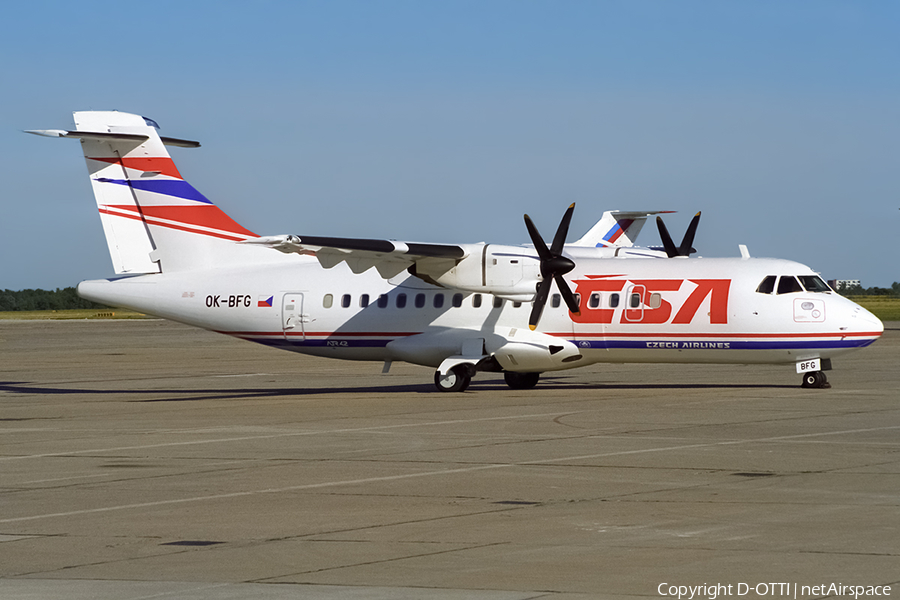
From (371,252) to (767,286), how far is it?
9.19 m

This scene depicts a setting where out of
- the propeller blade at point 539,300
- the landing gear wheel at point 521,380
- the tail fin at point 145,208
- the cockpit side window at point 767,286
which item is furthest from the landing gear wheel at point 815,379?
the tail fin at point 145,208

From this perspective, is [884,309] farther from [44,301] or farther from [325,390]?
[44,301]

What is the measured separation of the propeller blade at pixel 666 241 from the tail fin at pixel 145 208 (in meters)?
12.6

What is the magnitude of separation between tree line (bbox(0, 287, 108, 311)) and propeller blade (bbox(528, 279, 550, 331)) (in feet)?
427

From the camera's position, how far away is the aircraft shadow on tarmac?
90.5ft

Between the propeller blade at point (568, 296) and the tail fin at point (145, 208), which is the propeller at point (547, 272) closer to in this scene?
the propeller blade at point (568, 296)

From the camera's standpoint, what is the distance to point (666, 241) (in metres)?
32.5

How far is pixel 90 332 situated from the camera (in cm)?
7381

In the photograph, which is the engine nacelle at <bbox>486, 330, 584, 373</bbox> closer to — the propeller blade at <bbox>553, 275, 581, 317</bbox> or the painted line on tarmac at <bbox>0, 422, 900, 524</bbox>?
the propeller blade at <bbox>553, 275, 581, 317</bbox>

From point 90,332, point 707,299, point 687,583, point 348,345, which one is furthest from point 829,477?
point 90,332

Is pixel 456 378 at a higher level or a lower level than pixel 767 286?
lower

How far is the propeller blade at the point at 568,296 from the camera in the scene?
26266mm

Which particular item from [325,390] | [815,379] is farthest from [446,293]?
[815,379]

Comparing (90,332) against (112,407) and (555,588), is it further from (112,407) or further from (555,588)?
(555,588)
